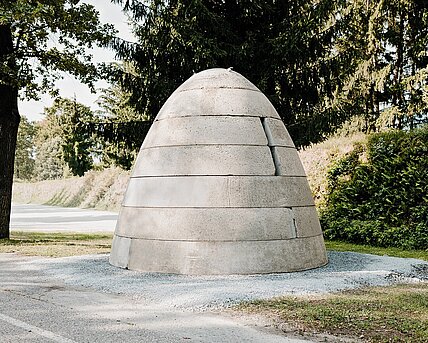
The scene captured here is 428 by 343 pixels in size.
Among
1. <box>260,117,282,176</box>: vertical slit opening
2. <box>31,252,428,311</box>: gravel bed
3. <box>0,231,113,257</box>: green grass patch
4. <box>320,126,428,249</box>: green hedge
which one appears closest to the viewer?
<box>31,252,428,311</box>: gravel bed

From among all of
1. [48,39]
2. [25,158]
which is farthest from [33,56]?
[25,158]

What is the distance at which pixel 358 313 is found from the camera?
643 cm

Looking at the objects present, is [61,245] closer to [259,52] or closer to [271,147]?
[271,147]

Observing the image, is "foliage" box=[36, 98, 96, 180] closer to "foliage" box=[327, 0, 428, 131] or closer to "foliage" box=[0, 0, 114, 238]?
"foliage" box=[0, 0, 114, 238]

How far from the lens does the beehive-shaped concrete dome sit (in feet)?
30.0

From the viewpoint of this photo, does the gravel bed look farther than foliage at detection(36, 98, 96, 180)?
No

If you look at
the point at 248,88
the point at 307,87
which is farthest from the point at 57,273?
the point at 307,87

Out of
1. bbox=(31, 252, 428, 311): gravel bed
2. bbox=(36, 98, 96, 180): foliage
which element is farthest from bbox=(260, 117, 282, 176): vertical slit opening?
bbox=(36, 98, 96, 180): foliage

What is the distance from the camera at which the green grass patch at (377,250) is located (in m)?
13.1

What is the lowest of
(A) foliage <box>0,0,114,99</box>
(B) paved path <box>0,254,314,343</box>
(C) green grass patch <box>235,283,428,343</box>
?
(B) paved path <box>0,254,314,343</box>

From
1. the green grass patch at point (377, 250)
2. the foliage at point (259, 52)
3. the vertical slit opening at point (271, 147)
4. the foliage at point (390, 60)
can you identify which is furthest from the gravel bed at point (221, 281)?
the foliage at point (390, 60)

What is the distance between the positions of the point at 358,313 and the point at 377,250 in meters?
8.00

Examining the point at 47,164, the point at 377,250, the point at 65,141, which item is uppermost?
the point at 65,141

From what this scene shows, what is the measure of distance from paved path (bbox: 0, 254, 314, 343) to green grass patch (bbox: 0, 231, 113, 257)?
15.6 feet
